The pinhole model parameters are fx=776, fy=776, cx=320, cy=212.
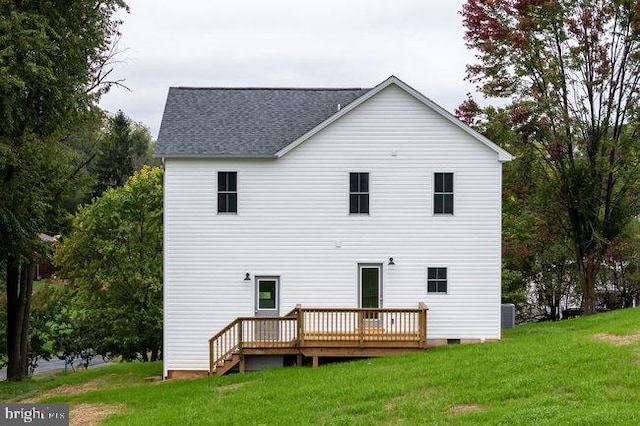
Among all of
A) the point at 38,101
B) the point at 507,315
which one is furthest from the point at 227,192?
the point at 507,315

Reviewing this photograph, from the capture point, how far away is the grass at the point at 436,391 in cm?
1267

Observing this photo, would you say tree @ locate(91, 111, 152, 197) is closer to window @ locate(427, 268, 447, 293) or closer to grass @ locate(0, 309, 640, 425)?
window @ locate(427, 268, 447, 293)

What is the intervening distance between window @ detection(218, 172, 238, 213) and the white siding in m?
0.21

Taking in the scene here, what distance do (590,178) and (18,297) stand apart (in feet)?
65.8

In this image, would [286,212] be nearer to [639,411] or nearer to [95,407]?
[95,407]

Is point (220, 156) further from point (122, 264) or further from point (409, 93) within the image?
point (122, 264)

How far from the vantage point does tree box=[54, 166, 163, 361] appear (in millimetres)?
30719

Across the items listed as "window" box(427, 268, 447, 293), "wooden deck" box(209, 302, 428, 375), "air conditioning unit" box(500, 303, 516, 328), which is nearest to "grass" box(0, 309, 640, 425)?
"wooden deck" box(209, 302, 428, 375)

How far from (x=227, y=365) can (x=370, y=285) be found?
459cm

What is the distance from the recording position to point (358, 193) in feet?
73.2

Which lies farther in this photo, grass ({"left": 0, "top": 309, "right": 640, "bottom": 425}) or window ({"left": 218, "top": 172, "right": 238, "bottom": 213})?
window ({"left": 218, "top": 172, "right": 238, "bottom": 213})

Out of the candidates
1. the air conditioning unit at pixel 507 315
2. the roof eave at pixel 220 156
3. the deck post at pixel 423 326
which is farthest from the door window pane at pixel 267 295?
the air conditioning unit at pixel 507 315

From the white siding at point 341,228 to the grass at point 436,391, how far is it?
83.8 inches

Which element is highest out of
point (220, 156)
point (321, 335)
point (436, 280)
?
point (220, 156)
